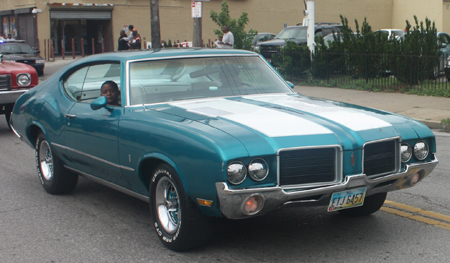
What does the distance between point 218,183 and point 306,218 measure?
1682 mm

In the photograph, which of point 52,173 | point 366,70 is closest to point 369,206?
point 52,173

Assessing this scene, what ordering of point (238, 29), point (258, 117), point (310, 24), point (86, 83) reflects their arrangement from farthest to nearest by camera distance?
point (238, 29) → point (310, 24) → point (86, 83) → point (258, 117)

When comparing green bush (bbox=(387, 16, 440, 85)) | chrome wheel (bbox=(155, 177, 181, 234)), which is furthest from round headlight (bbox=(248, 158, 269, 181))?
green bush (bbox=(387, 16, 440, 85))

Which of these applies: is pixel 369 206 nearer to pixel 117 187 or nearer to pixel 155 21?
pixel 117 187

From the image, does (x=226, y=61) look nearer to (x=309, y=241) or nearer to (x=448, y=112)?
(x=309, y=241)

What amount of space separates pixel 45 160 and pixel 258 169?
3437 millimetres

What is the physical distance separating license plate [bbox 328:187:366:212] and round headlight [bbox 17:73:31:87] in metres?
8.00

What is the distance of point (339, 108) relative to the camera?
15.9 ft

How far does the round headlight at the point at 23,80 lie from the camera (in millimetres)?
10491

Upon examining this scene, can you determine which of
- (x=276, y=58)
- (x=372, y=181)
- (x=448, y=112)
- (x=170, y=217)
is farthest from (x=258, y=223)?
(x=276, y=58)

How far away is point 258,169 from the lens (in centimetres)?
379

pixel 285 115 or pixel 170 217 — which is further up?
pixel 285 115

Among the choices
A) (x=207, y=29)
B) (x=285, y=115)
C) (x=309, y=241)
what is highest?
(x=207, y=29)

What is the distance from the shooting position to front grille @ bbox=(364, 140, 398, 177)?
412 centimetres
